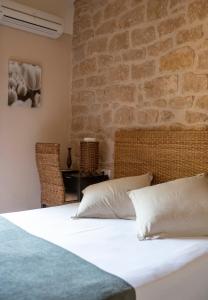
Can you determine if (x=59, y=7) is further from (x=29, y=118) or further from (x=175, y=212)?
(x=175, y=212)

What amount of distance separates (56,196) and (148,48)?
5.55 feet

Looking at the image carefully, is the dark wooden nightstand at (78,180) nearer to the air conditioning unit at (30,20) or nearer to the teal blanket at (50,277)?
the teal blanket at (50,277)

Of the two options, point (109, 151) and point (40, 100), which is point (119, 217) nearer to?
point (109, 151)

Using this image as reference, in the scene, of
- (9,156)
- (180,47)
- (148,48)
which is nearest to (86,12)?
(148,48)

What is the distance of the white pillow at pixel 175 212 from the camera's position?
198 centimetres

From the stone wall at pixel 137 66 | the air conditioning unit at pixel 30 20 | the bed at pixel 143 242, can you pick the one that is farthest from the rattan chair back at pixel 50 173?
the air conditioning unit at pixel 30 20

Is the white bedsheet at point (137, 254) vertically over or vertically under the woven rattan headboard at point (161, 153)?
under

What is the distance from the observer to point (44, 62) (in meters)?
3.71

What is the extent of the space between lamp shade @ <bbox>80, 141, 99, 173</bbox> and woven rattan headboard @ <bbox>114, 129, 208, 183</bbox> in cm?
23

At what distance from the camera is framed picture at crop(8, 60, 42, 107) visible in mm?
3439

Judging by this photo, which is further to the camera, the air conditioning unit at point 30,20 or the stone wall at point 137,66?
the air conditioning unit at point 30,20

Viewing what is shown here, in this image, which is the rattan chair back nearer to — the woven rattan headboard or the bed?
the bed

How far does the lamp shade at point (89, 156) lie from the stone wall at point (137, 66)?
0.57 feet

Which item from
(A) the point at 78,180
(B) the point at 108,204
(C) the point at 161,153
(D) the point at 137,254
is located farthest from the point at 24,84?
(D) the point at 137,254
